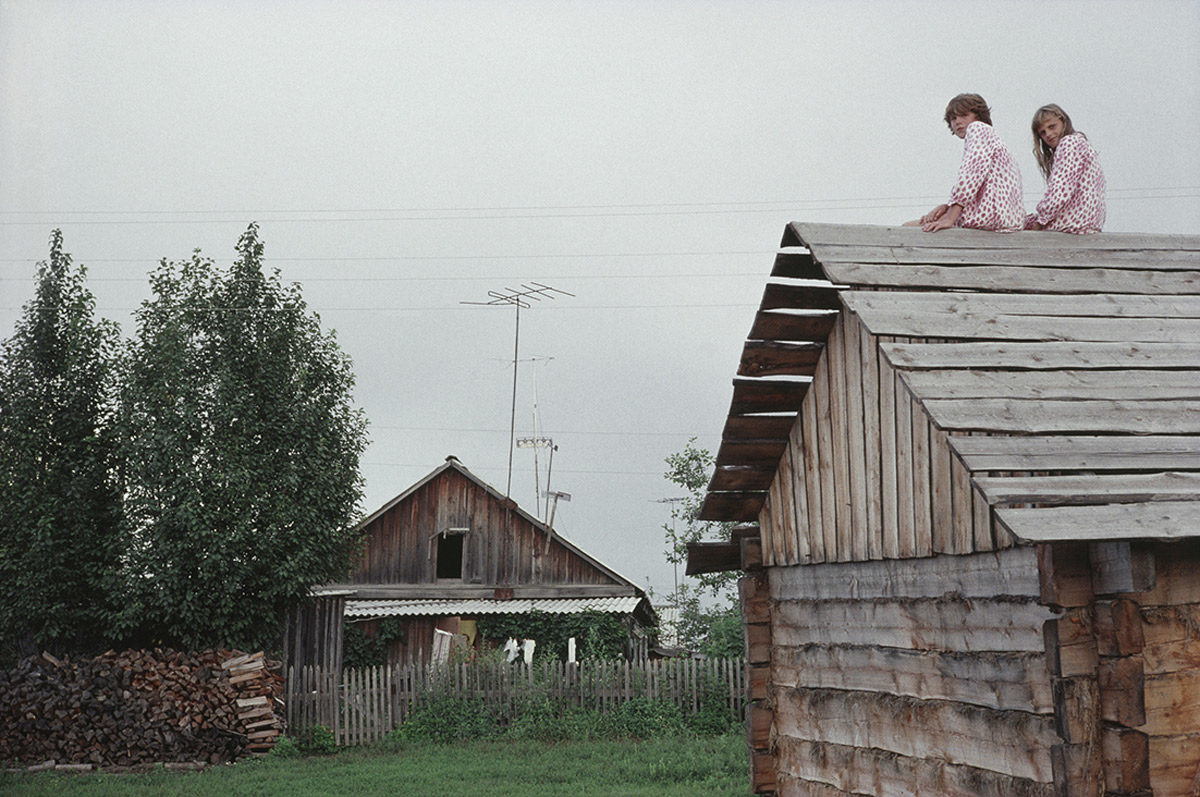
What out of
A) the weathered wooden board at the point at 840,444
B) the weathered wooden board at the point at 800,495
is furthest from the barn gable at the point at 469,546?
the weathered wooden board at the point at 840,444

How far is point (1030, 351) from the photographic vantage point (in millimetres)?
6098

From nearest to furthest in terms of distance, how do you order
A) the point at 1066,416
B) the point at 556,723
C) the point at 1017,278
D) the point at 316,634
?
the point at 1066,416, the point at 1017,278, the point at 556,723, the point at 316,634

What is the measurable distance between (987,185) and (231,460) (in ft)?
51.4

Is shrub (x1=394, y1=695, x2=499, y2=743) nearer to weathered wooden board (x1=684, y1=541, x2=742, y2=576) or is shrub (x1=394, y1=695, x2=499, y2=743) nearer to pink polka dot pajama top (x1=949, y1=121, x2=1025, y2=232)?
weathered wooden board (x1=684, y1=541, x2=742, y2=576)

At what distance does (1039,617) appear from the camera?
565cm

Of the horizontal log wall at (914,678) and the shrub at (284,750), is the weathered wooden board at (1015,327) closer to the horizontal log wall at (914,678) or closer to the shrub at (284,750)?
the horizontal log wall at (914,678)

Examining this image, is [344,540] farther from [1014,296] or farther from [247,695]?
[1014,296]

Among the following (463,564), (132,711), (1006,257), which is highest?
(1006,257)

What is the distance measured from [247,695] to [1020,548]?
646 inches

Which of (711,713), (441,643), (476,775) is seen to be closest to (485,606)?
(441,643)

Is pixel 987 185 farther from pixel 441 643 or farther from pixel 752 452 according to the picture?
pixel 441 643

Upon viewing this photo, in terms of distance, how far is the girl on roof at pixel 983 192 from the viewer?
748 cm

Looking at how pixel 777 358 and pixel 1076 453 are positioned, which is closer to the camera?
pixel 1076 453

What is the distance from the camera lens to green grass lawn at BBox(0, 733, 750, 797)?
14312 mm
